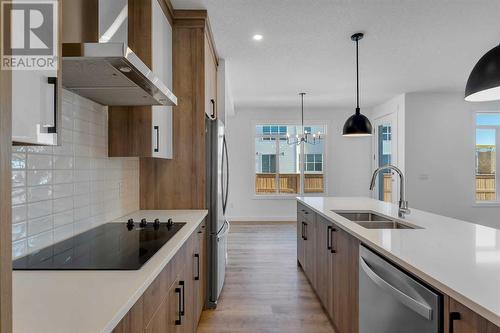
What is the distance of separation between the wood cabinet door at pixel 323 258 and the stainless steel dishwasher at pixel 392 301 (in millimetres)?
698

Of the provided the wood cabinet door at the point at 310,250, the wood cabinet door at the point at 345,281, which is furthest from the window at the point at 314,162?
the wood cabinet door at the point at 345,281

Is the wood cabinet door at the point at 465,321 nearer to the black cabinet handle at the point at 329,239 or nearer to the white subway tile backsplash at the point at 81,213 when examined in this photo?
the black cabinet handle at the point at 329,239

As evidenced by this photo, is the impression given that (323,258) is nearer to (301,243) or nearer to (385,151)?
(301,243)

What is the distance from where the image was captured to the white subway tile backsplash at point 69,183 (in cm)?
127

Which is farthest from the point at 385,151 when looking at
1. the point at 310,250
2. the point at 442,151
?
the point at 310,250

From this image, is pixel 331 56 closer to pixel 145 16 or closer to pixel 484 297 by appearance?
pixel 145 16

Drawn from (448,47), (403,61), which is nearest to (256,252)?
(403,61)

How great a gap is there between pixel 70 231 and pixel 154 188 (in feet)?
3.28

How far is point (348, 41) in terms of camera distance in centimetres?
323

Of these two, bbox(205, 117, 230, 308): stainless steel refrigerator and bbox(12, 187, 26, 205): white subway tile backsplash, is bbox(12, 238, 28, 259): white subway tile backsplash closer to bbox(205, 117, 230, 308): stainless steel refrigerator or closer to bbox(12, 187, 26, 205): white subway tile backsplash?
bbox(12, 187, 26, 205): white subway tile backsplash

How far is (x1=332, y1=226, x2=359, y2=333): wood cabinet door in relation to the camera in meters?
1.83

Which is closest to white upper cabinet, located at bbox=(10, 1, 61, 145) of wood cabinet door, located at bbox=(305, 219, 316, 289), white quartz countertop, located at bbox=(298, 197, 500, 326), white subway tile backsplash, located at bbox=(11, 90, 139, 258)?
white subway tile backsplash, located at bbox=(11, 90, 139, 258)

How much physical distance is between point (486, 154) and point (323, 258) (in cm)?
528

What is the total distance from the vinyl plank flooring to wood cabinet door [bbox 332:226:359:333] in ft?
1.14
